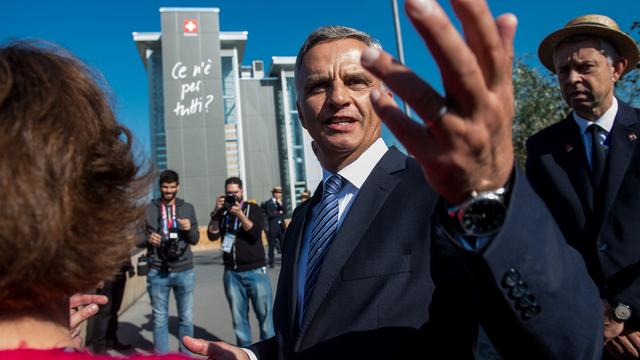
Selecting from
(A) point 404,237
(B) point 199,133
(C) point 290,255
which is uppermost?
(B) point 199,133

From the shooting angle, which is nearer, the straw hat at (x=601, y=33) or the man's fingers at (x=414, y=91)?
the man's fingers at (x=414, y=91)

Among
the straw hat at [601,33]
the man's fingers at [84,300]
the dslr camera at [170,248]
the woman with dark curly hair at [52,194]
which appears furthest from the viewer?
the dslr camera at [170,248]

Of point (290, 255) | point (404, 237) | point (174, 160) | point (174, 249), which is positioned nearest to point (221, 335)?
point (174, 249)

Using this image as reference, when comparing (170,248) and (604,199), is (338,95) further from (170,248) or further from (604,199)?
(170,248)

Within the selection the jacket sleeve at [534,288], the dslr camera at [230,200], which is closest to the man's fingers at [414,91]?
the jacket sleeve at [534,288]

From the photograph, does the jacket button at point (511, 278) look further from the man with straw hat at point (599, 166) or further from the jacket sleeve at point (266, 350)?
the man with straw hat at point (599, 166)

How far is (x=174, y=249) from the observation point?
5336mm

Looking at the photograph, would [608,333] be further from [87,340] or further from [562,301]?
[87,340]

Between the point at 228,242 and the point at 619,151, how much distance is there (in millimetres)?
4299

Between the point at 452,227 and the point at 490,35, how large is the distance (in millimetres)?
332

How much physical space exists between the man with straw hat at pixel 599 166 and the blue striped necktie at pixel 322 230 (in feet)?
3.38

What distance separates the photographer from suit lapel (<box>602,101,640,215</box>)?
1.88m

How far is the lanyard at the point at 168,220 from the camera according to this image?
5.41 meters

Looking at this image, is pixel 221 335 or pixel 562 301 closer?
pixel 562 301
